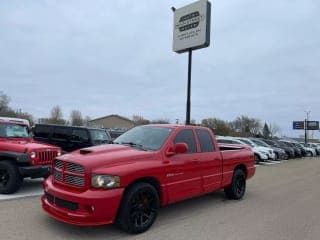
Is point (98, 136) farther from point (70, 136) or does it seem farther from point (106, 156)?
point (106, 156)

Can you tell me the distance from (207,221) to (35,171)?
4.29 m

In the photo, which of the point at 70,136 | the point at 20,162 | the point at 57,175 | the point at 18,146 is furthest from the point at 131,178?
the point at 70,136

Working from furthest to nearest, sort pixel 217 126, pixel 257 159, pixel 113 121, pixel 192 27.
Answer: pixel 113 121, pixel 217 126, pixel 257 159, pixel 192 27

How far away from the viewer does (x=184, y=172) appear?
23.6ft

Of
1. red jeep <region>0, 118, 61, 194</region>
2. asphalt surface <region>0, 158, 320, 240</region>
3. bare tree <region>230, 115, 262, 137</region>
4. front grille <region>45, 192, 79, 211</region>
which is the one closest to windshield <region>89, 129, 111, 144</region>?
red jeep <region>0, 118, 61, 194</region>

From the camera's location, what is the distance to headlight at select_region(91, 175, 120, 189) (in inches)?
223

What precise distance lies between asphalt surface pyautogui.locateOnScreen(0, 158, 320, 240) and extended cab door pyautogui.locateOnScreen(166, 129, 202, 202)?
530mm

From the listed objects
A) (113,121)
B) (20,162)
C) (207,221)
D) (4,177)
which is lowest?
(207,221)

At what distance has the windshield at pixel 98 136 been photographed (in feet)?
49.7

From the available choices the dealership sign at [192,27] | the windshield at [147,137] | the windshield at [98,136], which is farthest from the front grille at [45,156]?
the dealership sign at [192,27]

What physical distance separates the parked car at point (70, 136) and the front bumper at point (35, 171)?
19.1 feet

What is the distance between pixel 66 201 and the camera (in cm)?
574

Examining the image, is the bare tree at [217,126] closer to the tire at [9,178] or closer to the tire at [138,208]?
the tire at [9,178]

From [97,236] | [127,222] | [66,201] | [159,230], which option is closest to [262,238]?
[159,230]
